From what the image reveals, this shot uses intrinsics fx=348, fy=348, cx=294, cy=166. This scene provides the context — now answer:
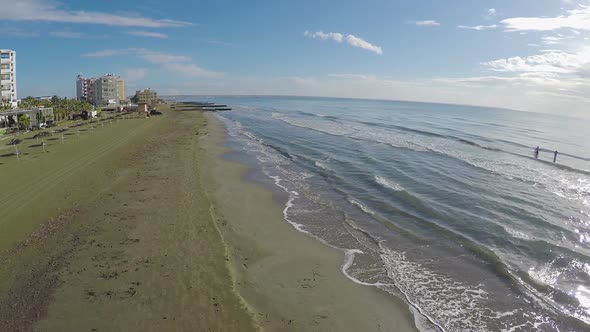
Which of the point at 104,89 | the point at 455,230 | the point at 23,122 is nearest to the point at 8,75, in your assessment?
the point at 23,122

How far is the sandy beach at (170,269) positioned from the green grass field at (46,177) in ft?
0.49

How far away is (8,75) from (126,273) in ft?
271

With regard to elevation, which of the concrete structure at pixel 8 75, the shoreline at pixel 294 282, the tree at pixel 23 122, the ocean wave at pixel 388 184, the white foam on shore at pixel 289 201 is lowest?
the shoreline at pixel 294 282

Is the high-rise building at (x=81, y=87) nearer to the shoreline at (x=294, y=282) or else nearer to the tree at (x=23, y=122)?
the tree at (x=23, y=122)

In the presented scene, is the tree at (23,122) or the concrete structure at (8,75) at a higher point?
the concrete structure at (8,75)

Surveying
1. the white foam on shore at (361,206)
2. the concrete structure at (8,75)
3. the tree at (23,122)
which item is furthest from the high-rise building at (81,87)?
the white foam on shore at (361,206)

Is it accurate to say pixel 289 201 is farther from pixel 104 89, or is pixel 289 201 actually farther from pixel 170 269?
pixel 104 89

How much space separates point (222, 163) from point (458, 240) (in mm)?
18954

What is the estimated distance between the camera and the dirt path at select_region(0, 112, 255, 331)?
27.9 ft

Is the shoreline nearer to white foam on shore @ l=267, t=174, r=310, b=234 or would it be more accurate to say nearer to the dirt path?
white foam on shore @ l=267, t=174, r=310, b=234

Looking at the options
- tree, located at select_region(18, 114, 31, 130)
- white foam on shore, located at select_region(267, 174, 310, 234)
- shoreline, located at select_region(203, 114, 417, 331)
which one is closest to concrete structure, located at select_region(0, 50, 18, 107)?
tree, located at select_region(18, 114, 31, 130)

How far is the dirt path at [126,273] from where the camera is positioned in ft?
27.9

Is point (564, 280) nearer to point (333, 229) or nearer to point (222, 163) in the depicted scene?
point (333, 229)

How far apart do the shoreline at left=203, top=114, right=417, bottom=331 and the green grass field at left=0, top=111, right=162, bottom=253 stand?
7.36 m
